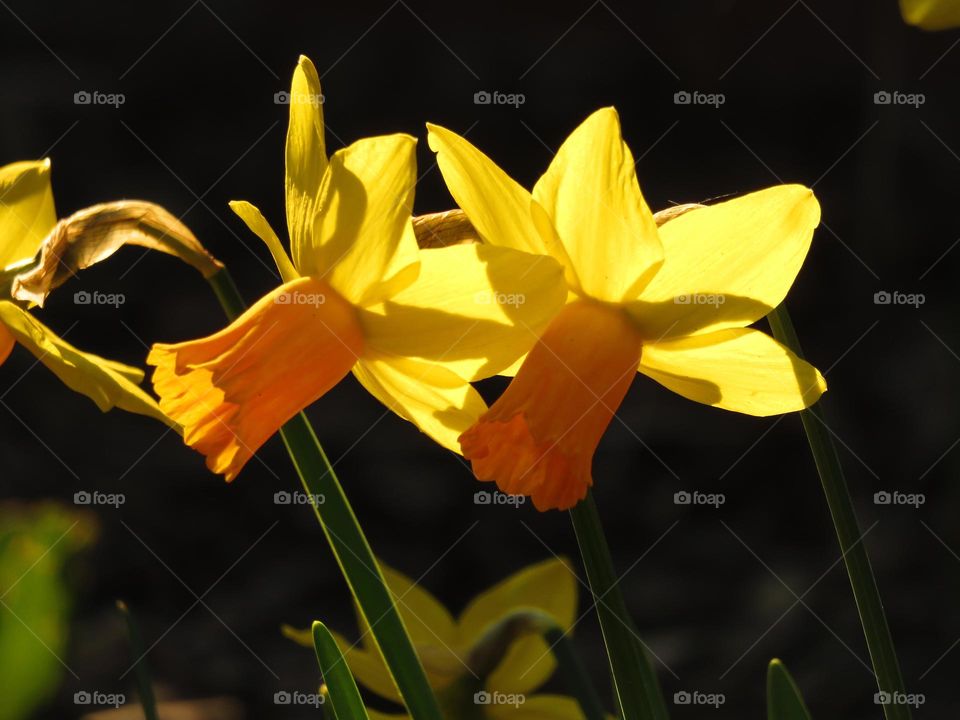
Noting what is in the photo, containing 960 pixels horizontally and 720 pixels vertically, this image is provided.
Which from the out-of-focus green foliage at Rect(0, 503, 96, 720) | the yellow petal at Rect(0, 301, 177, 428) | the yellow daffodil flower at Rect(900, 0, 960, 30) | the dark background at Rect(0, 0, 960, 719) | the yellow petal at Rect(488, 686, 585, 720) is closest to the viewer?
the yellow daffodil flower at Rect(900, 0, 960, 30)

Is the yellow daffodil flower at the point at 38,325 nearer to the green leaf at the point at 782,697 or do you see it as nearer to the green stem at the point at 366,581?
the green stem at the point at 366,581

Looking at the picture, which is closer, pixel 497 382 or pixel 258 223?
pixel 258 223

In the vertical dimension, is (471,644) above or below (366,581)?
below

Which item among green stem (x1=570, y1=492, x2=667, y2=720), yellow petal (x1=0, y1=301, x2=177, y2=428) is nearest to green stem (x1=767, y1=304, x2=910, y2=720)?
green stem (x1=570, y1=492, x2=667, y2=720)

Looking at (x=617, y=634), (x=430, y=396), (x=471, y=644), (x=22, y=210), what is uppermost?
(x=22, y=210)

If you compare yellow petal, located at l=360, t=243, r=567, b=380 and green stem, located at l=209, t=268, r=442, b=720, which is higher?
yellow petal, located at l=360, t=243, r=567, b=380

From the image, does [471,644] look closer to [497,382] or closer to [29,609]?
[29,609]

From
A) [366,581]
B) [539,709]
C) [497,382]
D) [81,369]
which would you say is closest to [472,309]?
[366,581]

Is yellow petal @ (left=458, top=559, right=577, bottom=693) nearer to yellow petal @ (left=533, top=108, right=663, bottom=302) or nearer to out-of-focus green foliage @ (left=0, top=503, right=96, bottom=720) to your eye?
yellow petal @ (left=533, top=108, right=663, bottom=302)
